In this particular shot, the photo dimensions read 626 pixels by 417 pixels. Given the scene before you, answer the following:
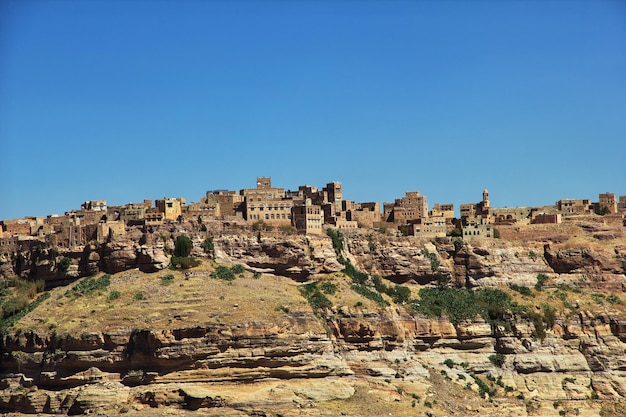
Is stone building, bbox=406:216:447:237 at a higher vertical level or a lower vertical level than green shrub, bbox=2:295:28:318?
higher

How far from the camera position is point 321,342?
81.3 meters

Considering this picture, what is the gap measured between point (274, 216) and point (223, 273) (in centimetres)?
1010

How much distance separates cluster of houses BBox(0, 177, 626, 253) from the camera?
93250 millimetres

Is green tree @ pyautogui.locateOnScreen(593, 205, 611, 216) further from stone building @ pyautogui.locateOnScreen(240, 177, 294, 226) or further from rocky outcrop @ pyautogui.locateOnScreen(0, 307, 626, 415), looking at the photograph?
stone building @ pyautogui.locateOnScreen(240, 177, 294, 226)

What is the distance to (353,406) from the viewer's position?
256 feet

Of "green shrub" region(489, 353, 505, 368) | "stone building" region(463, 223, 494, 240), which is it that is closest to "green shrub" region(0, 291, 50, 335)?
"green shrub" region(489, 353, 505, 368)

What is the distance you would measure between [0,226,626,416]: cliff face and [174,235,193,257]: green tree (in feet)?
6.66

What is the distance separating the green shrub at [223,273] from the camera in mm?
86856

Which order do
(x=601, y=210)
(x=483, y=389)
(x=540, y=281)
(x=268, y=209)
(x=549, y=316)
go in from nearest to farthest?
(x=483, y=389) → (x=549, y=316) → (x=268, y=209) → (x=540, y=281) → (x=601, y=210)

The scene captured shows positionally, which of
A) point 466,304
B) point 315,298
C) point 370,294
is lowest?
point 466,304

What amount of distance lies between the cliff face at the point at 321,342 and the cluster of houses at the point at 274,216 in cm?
239

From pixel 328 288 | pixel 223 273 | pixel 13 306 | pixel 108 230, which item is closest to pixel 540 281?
pixel 328 288

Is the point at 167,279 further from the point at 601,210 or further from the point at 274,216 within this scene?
the point at 601,210

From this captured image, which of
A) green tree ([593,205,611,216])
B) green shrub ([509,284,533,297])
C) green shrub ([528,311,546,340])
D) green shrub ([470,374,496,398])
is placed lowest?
green shrub ([470,374,496,398])
